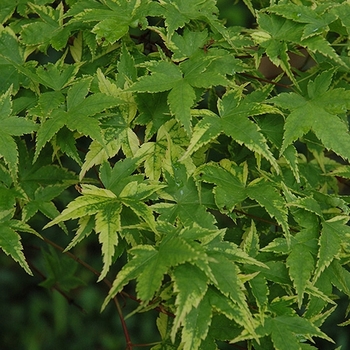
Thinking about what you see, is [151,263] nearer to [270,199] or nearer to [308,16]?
[270,199]

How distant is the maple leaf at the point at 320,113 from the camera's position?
119 cm

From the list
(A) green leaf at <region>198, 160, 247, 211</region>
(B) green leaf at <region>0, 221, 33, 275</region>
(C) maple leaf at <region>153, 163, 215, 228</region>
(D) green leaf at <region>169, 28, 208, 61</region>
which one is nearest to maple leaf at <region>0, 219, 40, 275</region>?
(B) green leaf at <region>0, 221, 33, 275</region>

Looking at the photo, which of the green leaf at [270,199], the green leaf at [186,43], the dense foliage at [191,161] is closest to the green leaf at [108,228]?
the dense foliage at [191,161]

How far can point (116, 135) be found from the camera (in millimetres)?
1241

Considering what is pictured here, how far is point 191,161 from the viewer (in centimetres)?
121

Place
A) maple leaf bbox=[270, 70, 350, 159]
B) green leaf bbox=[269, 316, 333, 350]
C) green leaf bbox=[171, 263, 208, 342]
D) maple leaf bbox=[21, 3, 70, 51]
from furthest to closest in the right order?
1. maple leaf bbox=[21, 3, 70, 51]
2. maple leaf bbox=[270, 70, 350, 159]
3. green leaf bbox=[269, 316, 333, 350]
4. green leaf bbox=[171, 263, 208, 342]

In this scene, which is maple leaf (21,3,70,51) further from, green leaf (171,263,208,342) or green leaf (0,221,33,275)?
green leaf (171,263,208,342)

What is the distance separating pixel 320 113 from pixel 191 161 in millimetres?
290

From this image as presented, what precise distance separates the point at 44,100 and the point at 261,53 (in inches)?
19.5

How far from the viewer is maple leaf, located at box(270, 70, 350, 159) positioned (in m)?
1.19

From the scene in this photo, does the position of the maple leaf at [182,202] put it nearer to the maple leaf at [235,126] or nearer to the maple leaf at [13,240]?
the maple leaf at [235,126]

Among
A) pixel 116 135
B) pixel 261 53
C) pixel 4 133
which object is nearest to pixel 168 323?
pixel 116 135

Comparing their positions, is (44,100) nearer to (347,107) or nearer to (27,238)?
(347,107)

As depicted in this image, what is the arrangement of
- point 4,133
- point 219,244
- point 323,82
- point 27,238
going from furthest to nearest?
1. point 27,238
2. point 323,82
3. point 4,133
4. point 219,244
